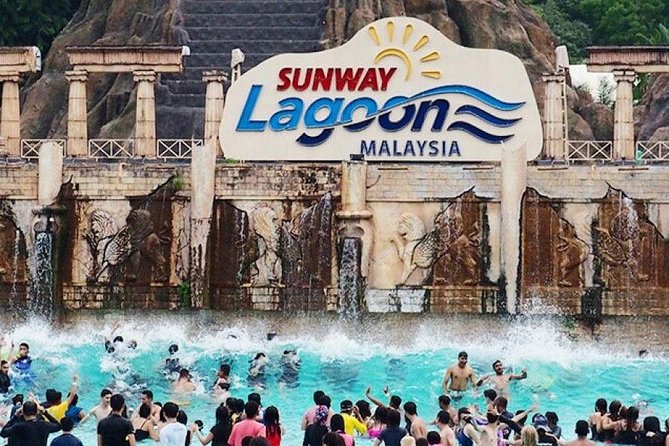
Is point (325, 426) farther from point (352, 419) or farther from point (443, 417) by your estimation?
point (352, 419)

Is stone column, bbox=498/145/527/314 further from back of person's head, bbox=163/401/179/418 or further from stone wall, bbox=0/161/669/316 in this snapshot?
back of person's head, bbox=163/401/179/418

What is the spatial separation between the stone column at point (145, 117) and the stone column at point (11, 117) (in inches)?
115

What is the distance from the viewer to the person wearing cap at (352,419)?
24.2 metres

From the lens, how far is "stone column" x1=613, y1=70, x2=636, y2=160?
41.2 metres

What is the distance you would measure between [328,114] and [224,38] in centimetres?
1152

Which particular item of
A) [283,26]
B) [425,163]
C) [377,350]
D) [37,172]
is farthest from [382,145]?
[283,26]

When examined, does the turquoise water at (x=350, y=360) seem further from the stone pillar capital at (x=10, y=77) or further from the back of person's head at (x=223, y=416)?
the back of person's head at (x=223, y=416)

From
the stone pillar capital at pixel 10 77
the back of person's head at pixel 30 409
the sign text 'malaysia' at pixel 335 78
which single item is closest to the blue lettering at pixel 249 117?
the sign text 'malaysia' at pixel 335 78

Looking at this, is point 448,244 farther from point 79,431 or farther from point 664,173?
point 79,431

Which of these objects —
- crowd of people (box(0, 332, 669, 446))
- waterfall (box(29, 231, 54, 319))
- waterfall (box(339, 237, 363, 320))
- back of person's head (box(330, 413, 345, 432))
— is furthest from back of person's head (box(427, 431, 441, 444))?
waterfall (box(29, 231, 54, 319))

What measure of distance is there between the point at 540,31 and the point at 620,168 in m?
16.5

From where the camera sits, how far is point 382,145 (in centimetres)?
4094

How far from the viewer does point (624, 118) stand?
4144 centimetres

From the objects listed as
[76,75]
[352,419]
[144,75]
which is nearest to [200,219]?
[144,75]
